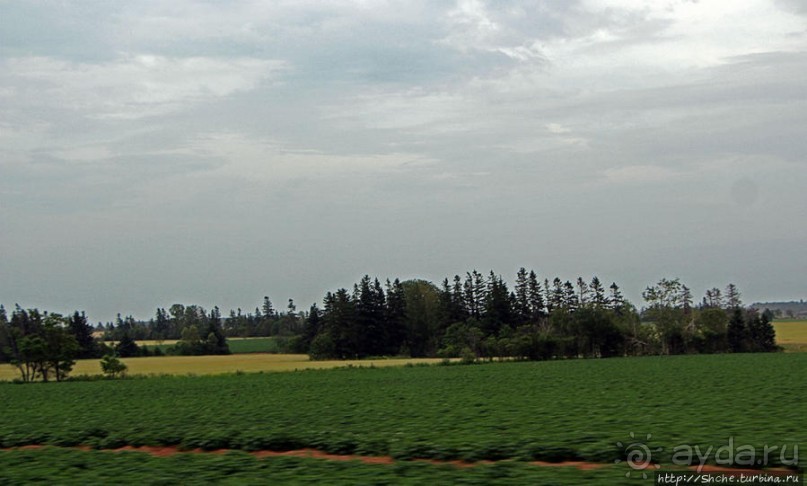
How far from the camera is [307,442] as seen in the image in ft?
75.2

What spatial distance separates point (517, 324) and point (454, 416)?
96748 millimetres

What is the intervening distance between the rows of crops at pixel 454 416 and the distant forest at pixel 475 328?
41421 millimetres

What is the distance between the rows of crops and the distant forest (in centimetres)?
4142

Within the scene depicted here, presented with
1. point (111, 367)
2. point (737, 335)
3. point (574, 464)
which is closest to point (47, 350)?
point (111, 367)

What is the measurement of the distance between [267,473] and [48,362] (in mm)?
72850

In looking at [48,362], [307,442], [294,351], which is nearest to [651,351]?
[294,351]

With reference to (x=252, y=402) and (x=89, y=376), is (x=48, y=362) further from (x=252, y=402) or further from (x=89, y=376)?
(x=252, y=402)

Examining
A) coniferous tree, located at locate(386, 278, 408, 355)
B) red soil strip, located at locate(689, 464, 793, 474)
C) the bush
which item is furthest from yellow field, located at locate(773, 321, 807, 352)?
red soil strip, located at locate(689, 464, 793, 474)

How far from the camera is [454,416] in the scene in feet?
92.5

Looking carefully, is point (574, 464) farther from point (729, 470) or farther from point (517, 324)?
point (517, 324)

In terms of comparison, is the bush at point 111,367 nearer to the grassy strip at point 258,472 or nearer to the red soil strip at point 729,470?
the grassy strip at point 258,472

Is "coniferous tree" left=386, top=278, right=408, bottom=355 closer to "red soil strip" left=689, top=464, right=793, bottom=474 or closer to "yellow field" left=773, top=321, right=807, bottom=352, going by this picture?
"yellow field" left=773, top=321, right=807, bottom=352

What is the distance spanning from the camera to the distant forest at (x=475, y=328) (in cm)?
9288

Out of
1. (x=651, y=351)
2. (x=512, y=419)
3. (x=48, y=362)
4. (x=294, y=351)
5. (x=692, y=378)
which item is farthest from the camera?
(x=294, y=351)
